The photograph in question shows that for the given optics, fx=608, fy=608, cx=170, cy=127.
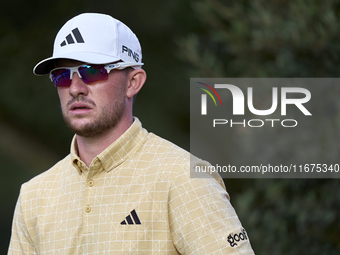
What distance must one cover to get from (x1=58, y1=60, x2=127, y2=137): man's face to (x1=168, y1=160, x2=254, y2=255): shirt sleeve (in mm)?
462

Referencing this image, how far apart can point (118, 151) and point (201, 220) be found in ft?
1.79

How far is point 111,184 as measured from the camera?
280cm

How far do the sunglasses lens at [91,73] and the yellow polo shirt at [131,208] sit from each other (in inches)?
12.0

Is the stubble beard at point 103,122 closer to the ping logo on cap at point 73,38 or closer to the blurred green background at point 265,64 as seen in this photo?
the ping logo on cap at point 73,38

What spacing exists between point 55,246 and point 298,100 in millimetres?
2442

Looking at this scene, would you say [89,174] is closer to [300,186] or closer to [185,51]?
[300,186]

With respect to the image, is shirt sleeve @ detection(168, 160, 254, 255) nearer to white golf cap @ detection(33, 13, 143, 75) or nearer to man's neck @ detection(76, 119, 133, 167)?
man's neck @ detection(76, 119, 133, 167)

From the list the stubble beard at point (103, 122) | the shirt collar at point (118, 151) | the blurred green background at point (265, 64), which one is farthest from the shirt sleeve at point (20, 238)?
the blurred green background at point (265, 64)

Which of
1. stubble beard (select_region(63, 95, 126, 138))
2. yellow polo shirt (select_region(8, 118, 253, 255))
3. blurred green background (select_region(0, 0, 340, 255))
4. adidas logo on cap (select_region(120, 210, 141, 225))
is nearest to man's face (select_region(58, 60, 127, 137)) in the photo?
stubble beard (select_region(63, 95, 126, 138))

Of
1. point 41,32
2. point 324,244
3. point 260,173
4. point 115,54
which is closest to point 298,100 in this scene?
point 260,173

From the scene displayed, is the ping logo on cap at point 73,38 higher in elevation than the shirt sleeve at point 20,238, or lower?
higher

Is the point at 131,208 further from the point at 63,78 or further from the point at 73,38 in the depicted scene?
the point at 73,38

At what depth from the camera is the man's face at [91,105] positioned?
284 centimetres

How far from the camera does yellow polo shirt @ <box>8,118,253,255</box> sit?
2605 mm
